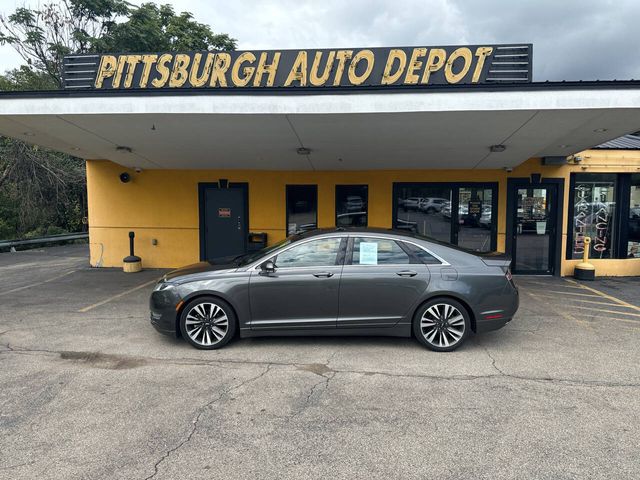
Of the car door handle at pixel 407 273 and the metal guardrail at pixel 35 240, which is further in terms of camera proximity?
the metal guardrail at pixel 35 240

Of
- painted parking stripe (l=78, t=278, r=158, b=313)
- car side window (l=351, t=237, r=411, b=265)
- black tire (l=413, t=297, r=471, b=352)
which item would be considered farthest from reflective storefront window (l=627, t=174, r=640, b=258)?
painted parking stripe (l=78, t=278, r=158, b=313)

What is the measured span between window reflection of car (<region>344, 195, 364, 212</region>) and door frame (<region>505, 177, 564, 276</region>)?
3.60 meters

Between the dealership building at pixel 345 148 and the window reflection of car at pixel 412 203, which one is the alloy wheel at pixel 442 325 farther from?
the window reflection of car at pixel 412 203

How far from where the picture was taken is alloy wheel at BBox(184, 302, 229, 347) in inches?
192

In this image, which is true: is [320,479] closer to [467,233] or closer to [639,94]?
[639,94]

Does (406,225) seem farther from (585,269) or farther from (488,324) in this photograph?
(488,324)

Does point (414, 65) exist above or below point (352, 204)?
above

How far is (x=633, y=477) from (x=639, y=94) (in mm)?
5055

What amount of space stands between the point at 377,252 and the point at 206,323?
223cm

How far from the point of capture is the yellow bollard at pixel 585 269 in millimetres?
9477

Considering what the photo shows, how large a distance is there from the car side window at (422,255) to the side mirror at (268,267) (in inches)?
64.1

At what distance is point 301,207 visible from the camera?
10.4 metres

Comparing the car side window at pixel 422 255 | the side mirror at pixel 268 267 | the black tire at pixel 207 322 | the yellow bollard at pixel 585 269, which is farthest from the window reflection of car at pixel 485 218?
the black tire at pixel 207 322

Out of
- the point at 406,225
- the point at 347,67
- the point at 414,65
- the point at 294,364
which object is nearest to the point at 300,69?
the point at 347,67
